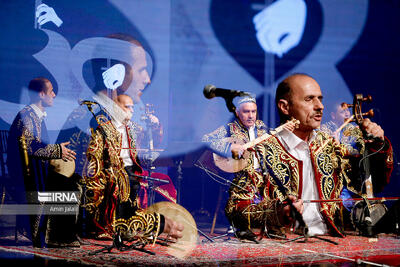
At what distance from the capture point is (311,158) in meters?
3.05

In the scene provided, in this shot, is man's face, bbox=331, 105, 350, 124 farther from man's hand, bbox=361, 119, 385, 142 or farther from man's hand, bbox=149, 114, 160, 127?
man's hand, bbox=149, 114, 160, 127

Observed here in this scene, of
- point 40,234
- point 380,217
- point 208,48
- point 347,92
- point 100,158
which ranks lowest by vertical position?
point 40,234

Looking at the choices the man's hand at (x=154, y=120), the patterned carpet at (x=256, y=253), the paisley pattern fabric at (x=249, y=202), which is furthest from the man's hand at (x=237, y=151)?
the man's hand at (x=154, y=120)

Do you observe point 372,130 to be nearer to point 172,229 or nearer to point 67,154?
point 172,229

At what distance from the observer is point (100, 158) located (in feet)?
10.6

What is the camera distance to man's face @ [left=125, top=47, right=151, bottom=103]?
3.86 metres

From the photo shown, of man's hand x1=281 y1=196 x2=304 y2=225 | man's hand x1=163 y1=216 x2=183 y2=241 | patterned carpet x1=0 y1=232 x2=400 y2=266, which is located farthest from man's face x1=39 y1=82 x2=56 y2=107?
man's hand x1=281 y1=196 x2=304 y2=225

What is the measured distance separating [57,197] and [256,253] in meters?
1.57

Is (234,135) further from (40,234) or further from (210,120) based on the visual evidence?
(40,234)

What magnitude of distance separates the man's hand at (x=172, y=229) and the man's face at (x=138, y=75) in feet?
3.77

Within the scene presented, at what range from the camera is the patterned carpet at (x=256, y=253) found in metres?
2.81

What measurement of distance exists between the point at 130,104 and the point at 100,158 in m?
0.76

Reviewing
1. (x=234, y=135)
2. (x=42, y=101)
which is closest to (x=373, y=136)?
(x=234, y=135)

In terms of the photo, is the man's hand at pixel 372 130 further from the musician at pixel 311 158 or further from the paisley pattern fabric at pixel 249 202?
the paisley pattern fabric at pixel 249 202
